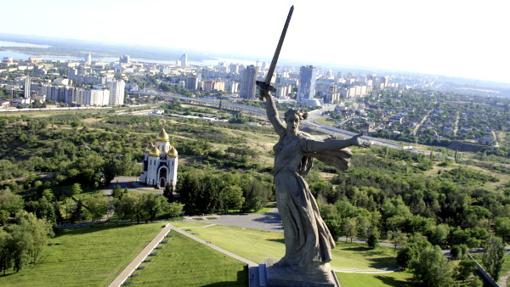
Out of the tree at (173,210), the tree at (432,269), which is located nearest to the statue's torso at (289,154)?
the tree at (432,269)

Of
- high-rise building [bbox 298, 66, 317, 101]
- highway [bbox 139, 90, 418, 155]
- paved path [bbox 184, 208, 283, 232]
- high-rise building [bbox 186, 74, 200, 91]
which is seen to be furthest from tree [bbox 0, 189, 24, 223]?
high-rise building [bbox 298, 66, 317, 101]

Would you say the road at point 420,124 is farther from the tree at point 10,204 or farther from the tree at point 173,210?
the tree at point 10,204

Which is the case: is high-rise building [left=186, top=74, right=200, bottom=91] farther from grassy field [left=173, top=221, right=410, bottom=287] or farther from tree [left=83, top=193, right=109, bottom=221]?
grassy field [left=173, top=221, right=410, bottom=287]

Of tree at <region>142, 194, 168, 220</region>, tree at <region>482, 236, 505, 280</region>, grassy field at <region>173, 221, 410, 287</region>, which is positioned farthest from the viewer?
tree at <region>142, 194, 168, 220</region>

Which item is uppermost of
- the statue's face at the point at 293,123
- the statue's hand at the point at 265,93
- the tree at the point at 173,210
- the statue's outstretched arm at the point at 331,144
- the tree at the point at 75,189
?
the statue's hand at the point at 265,93

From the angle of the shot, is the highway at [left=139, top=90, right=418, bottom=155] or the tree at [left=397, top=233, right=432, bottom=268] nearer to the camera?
the tree at [left=397, top=233, right=432, bottom=268]

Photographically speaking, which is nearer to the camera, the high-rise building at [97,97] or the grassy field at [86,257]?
the grassy field at [86,257]
